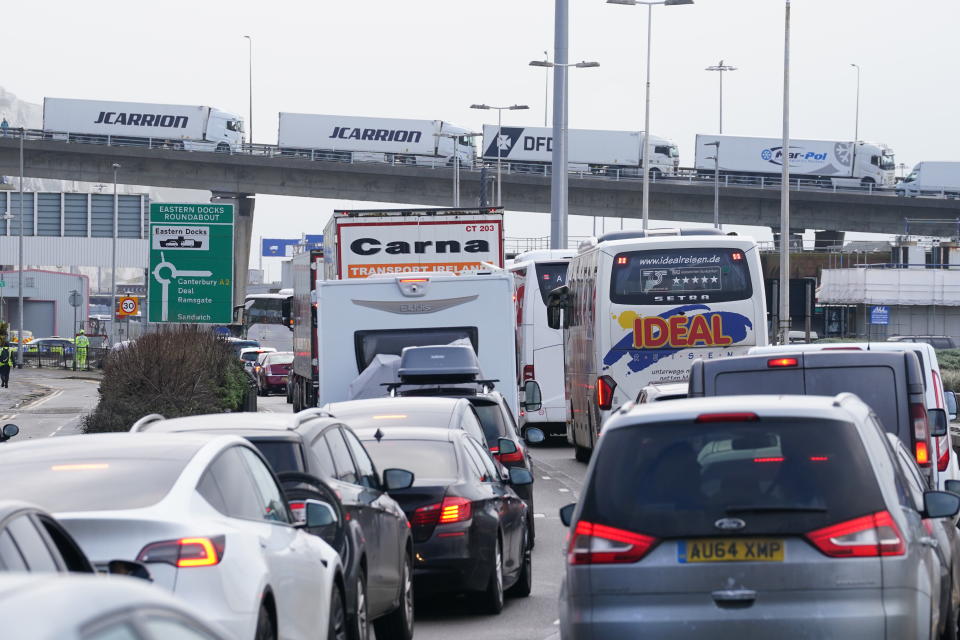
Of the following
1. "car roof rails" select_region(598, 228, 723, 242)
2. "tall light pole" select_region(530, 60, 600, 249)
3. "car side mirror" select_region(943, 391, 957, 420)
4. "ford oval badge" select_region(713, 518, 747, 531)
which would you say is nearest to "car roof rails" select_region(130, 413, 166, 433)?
"ford oval badge" select_region(713, 518, 747, 531)

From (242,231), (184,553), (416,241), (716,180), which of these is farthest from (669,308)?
(242,231)

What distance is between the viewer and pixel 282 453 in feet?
29.8

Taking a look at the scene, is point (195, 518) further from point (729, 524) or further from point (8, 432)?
point (8, 432)

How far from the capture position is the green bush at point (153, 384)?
2389cm

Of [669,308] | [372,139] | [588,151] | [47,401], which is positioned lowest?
[47,401]

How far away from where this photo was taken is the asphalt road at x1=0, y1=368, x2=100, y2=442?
31.9 metres

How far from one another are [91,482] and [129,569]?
675 millimetres

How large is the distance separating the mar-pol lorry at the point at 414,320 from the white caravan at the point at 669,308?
388 centimetres

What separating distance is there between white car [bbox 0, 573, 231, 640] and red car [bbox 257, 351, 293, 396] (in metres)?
52.1

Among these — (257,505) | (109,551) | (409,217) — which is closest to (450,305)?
(409,217)

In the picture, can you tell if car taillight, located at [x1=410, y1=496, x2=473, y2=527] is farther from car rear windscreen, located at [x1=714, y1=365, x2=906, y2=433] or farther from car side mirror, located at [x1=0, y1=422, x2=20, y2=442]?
car side mirror, located at [x1=0, y1=422, x2=20, y2=442]

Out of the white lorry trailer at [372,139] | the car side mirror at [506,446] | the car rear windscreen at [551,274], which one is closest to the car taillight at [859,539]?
the car side mirror at [506,446]

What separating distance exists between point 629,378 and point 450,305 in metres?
4.78

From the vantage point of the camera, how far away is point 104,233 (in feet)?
296
